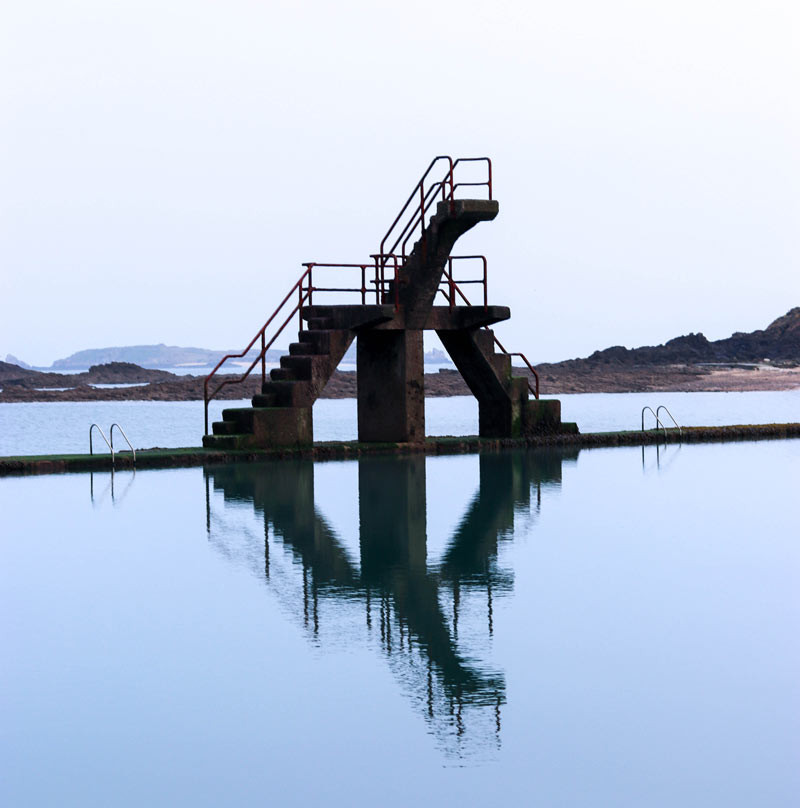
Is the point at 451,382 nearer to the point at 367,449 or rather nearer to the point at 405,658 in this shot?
the point at 367,449

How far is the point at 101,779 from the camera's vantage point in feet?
21.1

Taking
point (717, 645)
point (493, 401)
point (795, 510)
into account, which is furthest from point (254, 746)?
point (493, 401)

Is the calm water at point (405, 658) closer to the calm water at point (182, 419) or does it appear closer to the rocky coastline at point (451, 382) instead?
the calm water at point (182, 419)

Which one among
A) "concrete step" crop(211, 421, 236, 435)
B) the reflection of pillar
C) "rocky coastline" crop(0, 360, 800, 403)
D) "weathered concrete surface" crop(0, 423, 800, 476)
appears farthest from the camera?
"rocky coastline" crop(0, 360, 800, 403)

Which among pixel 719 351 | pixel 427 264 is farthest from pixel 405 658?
pixel 719 351

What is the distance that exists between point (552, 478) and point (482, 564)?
9.06m

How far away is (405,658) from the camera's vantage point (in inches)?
338

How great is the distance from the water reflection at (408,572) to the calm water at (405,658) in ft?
0.12

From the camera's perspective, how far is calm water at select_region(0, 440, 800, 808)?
6.42 metres

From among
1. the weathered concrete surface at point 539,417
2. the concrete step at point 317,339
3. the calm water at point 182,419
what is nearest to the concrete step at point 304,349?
the concrete step at point 317,339

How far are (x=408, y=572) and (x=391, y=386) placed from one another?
15.2 meters

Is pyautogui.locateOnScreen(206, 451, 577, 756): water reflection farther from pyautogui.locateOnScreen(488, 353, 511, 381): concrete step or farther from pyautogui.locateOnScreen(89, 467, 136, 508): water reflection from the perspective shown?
pyautogui.locateOnScreen(488, 353, 511, 381): concrete step

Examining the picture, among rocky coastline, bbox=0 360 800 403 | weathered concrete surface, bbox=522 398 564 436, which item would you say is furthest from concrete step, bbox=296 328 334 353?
rocky coastline, bbox=0 360 800 403

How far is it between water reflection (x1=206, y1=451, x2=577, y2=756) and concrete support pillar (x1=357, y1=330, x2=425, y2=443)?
499 cm
